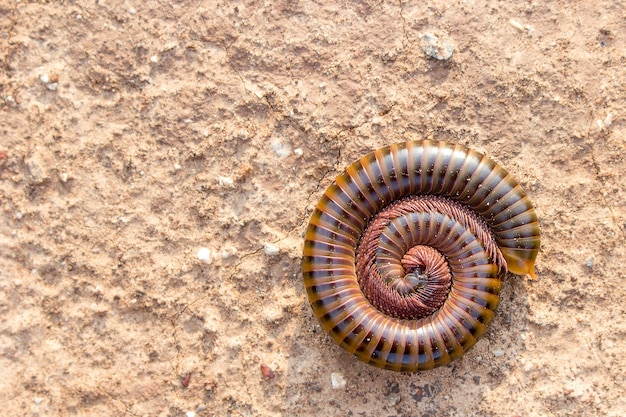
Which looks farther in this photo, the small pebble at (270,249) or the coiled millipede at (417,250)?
the small pebble at (270,249)

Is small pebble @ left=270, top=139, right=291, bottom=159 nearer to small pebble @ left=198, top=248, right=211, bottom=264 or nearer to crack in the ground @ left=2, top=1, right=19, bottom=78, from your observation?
small pebble @ left=198, top=248, right=211, bottom=264

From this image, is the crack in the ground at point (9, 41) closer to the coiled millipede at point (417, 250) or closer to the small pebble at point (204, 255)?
the small pebble at point (204, 255)

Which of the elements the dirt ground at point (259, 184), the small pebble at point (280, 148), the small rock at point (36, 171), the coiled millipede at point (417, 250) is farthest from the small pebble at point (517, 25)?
the small rock at point (36, 171)

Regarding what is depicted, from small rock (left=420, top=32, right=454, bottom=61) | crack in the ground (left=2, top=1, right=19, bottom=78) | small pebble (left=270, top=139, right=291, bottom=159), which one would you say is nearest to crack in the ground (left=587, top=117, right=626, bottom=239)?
small rock (left=420, top=32, right=454, bottom=61)

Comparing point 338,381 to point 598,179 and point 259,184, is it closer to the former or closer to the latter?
point 259,184

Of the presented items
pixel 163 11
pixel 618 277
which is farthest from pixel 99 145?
pixel 618 277

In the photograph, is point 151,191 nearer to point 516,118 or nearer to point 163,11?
point 163,11
